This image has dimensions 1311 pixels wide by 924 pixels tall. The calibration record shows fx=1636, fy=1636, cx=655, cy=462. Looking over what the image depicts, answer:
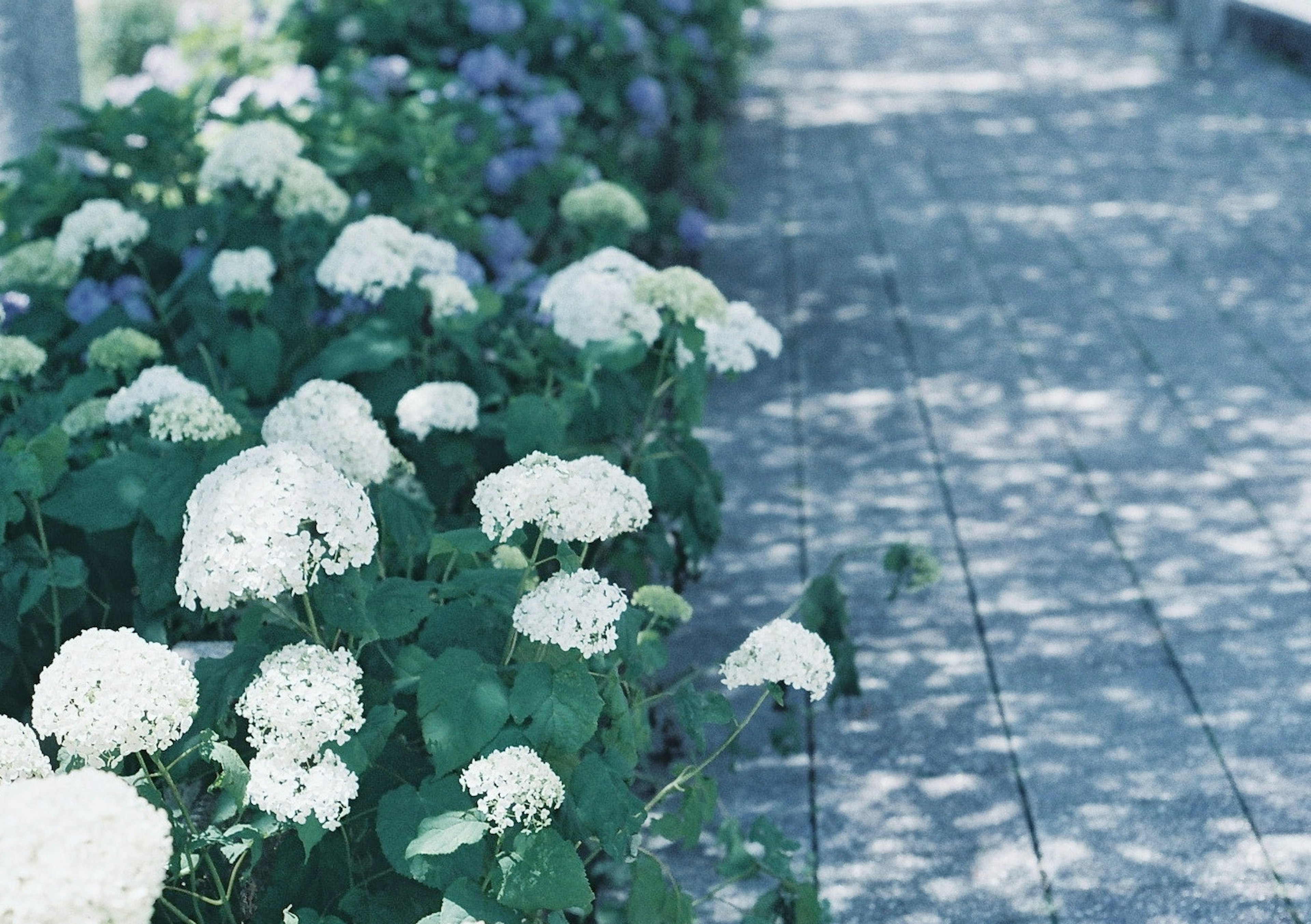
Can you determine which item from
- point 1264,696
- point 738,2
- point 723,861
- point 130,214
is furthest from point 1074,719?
point 738,2

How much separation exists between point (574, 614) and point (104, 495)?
3.25ft

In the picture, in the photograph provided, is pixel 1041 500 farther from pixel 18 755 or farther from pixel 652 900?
pixel 18 755

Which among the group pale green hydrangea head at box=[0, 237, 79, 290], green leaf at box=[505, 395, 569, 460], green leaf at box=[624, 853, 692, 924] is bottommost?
green leaf at box=[624, 853, 692, 924]

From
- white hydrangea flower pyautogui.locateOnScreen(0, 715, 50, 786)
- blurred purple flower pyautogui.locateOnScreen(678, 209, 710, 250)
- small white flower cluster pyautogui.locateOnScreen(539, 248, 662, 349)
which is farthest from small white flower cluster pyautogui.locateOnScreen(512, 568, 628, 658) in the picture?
blurred purple flower pyautogui.locateOnScreen(678, 209, 710, 250)

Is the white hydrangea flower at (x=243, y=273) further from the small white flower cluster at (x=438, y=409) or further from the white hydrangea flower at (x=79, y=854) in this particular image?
the white hydrangea flower at (x=79, y=854)

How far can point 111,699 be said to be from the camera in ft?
6.61

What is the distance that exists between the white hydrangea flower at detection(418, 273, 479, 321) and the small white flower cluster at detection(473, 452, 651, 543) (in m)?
1.16

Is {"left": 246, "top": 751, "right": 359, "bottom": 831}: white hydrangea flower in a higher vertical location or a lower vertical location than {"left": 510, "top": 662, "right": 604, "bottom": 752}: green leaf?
higher

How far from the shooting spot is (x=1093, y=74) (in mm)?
11391

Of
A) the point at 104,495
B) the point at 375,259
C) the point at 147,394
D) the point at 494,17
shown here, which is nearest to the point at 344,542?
the point at 104,495

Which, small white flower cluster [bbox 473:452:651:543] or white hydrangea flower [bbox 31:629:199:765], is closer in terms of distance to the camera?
white hydrangea flower [bbox 31:629:199:765]

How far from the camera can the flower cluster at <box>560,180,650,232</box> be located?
13.3 ft

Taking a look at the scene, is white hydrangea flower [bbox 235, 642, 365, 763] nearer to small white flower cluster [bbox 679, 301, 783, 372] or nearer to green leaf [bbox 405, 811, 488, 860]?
green leaf [bbox 405, 811, 488, 860]

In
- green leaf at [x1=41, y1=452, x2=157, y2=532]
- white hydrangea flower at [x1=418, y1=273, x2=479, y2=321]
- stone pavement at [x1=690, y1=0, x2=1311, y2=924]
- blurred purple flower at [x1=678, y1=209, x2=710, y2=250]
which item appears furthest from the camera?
blurred purple flower at [x1=678, y1=209, x2=710, y2=250]
